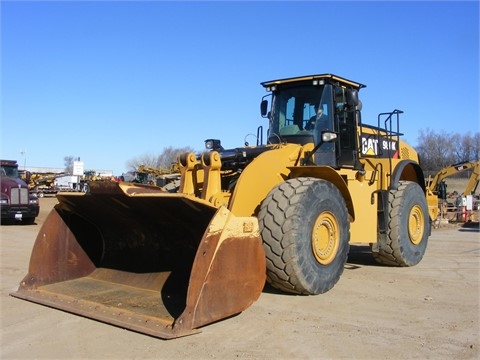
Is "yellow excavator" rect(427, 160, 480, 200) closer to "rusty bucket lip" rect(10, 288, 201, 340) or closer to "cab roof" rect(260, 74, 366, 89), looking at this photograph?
"cab roof" rect(260, 74, 366, 89)

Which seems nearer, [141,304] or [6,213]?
[141,304]

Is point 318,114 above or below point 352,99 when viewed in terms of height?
below

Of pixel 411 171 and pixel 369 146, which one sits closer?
pixel 369 146

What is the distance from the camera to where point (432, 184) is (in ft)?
62.8

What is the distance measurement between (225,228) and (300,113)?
3.50m

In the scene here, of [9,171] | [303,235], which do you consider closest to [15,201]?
[9,171]

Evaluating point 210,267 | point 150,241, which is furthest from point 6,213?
point 210,267

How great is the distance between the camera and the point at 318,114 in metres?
7.42

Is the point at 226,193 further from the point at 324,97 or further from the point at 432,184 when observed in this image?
the point at 432,184

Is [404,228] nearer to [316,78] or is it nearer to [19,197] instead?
[316,78]

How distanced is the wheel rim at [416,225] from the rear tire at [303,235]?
2.98 metres

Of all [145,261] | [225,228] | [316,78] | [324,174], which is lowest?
[145,261]

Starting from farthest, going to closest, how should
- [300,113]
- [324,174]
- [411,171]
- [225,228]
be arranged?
[411,171]
[300,113]
[324,174]
[225,228]

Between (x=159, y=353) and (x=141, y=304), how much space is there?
1178 millimetres
